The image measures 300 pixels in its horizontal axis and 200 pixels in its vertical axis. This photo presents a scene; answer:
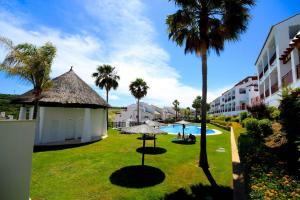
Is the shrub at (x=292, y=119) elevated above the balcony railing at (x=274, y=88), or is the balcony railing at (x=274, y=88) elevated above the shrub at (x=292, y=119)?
the balcony railing at (x=274, y=88)

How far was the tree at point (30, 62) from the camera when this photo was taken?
1477 cm

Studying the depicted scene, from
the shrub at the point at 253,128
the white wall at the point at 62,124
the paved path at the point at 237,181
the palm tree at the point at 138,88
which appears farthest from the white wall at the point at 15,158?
the palm tree at the point at 138,88

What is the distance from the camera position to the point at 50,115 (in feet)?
68.6

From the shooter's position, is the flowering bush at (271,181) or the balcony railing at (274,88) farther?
the balcony railing at (274,88)

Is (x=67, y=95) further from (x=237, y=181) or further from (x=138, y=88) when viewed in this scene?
(x=138, y=88)

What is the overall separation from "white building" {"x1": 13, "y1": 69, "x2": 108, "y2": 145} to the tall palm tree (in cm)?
1359

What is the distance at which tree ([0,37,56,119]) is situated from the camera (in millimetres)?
14766

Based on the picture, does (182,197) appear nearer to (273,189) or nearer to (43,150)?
(273,189)

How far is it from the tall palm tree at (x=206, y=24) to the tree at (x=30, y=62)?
11.5 metres

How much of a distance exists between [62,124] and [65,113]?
1299mm

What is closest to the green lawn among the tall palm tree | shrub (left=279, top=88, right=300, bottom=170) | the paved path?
the paved path

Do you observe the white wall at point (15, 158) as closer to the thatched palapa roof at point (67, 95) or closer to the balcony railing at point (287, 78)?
the thatched palapa roof at point (67, 95)

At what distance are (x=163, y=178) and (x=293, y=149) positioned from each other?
6687mm

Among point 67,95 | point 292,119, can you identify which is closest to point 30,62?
point 67,95
